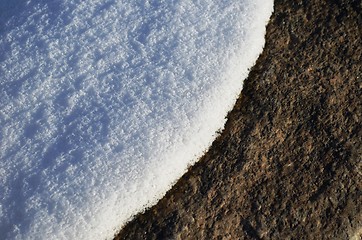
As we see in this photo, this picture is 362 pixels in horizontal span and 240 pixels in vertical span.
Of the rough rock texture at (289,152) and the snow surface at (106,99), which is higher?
the snow surface at (106,99)

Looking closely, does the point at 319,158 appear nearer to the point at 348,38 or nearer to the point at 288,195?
the point at 288,195

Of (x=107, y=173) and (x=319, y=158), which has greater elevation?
(x=107, y=173)

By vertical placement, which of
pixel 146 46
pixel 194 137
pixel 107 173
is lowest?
pixel 194 137

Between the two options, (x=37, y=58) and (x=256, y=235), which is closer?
(x=256, y=235)

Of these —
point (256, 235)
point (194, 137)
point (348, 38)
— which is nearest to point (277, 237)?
point (256, 235)

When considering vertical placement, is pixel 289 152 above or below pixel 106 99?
below
